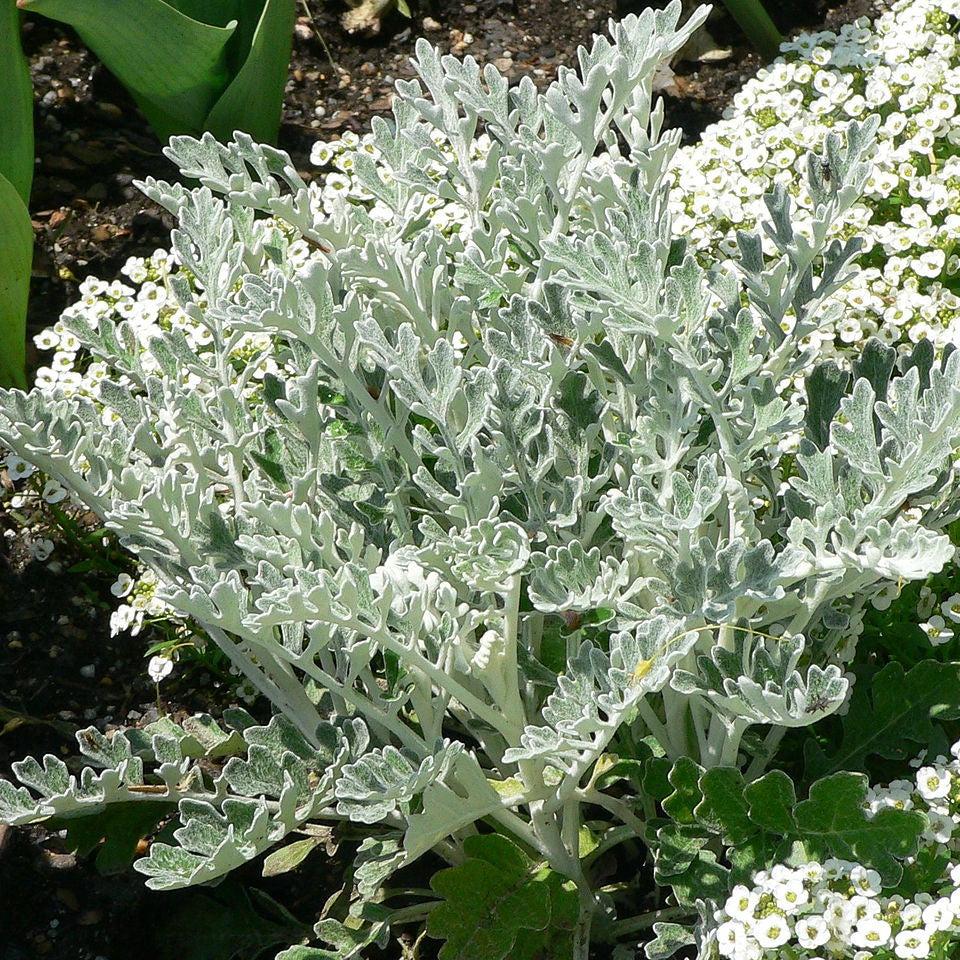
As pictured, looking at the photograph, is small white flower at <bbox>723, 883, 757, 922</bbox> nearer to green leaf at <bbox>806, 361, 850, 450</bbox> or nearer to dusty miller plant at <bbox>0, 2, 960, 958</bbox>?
dusty miller plant at <bbox>0, 2, 960, 958</bbox>

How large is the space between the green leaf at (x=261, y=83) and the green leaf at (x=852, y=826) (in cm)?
181

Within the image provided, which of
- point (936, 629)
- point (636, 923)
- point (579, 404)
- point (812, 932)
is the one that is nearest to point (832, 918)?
point (812, 932)

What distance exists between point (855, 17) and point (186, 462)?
96.5 inches

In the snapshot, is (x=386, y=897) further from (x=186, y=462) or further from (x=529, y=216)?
(x=529, y=216)

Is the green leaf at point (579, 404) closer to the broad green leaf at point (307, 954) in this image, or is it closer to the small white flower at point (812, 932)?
the small white flower at point (812, 932)

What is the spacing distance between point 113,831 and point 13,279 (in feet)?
3.83

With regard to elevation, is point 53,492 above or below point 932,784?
above

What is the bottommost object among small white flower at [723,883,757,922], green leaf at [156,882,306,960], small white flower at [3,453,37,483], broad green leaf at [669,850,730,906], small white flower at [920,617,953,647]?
green leaf at [156,882,306,960]

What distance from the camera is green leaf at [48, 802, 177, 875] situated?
1.91 meters

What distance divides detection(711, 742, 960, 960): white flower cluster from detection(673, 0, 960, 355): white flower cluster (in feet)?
2.81

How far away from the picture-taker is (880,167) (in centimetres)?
235

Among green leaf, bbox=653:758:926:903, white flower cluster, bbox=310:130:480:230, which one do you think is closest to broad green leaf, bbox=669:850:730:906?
green leaf, bbox=653:758:926:903

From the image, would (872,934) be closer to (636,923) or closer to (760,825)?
(760,825)

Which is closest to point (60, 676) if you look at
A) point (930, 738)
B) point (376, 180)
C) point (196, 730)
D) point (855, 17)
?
point (196, 730)
